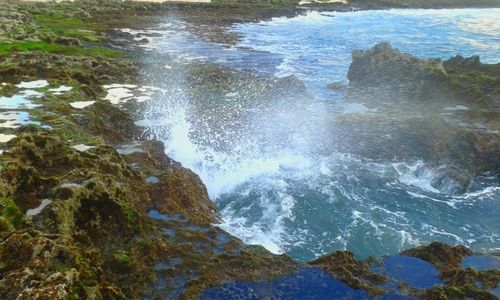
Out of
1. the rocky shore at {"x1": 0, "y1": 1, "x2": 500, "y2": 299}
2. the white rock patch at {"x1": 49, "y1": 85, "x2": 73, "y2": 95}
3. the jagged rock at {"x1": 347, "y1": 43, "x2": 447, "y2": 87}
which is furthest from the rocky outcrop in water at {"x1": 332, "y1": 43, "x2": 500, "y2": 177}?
the white rock patch at {"x1": 49, "y1": 85, "x2": 73, "y2": 95}

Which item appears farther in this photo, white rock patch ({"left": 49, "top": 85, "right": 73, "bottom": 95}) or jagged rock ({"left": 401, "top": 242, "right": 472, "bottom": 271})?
white rock patch ({"left": 49, "top": 85, "right": 73, "bottom": 95})

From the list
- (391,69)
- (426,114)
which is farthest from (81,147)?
(391,69)

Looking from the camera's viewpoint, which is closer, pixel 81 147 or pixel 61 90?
pixel 81 147

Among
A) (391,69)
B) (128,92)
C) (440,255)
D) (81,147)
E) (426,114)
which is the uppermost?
(391,69)

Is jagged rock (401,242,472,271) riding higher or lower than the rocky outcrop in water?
lower

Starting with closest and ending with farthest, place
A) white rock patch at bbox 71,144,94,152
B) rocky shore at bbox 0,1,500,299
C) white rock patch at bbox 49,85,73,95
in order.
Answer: rocky shore at bbox 0,1,500,299 → white rock patch at bbox 71,144,94,152 → white rock patch at bbox 49,85,73,95

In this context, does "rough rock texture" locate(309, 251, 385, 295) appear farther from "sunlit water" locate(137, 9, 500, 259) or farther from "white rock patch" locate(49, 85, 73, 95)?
"white rock patch" locate(49, 85, 73, 95)

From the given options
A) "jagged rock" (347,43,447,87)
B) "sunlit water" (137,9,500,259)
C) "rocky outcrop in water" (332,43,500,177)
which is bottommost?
"sunlit water" (137,9,500,259)

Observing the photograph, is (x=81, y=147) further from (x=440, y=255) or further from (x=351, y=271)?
(x=440, y=255)

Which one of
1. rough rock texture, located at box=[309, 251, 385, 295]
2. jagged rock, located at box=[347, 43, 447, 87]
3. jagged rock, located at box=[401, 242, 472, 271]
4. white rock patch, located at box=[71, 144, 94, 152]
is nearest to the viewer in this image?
rough rock texture, located at box=[309, 251, 385, 295]

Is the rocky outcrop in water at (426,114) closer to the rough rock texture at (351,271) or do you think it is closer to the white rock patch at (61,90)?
the rough rock texture at (351,271)

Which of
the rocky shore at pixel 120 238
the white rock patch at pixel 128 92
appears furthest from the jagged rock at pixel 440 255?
the white rock patch at pixel 128 92

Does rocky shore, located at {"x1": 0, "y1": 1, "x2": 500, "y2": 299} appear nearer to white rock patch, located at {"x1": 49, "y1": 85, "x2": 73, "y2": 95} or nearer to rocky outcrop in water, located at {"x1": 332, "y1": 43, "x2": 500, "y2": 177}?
white rock patch, located at {"x1": 49, "y1": 85, "x2": 73, "y2": 95}

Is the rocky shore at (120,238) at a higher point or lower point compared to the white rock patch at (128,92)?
lower
